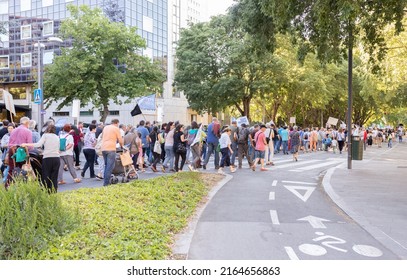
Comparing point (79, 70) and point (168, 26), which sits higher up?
point (168, 26)

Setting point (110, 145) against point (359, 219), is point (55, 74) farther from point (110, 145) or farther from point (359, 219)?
point (359, 219)

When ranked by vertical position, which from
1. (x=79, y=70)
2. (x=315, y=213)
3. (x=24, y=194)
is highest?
(x=79, y=70)

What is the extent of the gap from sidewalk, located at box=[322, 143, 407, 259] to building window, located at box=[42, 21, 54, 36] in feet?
162

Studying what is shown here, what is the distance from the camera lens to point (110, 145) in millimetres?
10484

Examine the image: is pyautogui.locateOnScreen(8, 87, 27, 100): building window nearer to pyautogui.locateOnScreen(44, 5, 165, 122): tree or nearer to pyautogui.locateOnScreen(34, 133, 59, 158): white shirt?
pyautogui.locateOnScreen(44, 5, 165, 122): tree

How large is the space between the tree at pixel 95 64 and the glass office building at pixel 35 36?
18.5 meters

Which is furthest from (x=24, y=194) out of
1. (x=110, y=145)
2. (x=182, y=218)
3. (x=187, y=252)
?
(x=110, y=145)

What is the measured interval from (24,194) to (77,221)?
78 cm

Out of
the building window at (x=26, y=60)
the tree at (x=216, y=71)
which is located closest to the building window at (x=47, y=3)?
the building window at (x=26, y=60)

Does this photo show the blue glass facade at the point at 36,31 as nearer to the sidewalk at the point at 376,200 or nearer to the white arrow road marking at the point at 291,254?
the sidewalk at the point at 376,200

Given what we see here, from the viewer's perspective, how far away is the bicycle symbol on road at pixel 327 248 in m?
5.64

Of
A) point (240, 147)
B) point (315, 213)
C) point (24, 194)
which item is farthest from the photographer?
point (240, 147)

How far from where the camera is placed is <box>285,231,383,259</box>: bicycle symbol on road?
564 centimetres

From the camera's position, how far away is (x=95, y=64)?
31094mm
